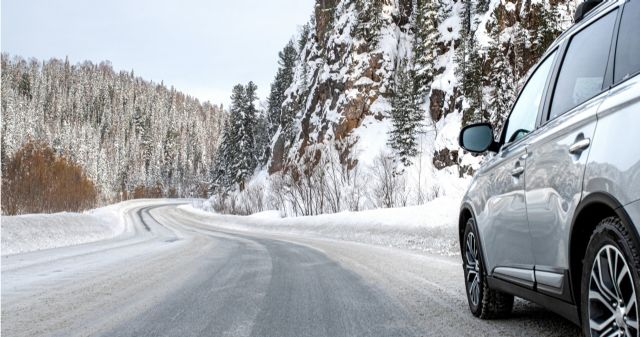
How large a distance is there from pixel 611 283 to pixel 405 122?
4938cm

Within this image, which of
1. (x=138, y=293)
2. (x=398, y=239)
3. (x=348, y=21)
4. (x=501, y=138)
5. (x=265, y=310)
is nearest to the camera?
(x=501, y=138)

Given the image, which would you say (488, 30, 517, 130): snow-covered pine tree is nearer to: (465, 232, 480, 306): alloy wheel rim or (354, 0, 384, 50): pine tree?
(354, 0, 384, 50): pine tree

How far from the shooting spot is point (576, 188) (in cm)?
225

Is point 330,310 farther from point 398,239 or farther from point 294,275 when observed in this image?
point 398,239

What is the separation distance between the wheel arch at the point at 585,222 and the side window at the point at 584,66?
23.9 inches

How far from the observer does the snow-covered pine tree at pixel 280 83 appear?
87.1 m

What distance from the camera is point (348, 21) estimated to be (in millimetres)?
64375

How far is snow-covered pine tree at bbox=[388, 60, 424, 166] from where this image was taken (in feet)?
164

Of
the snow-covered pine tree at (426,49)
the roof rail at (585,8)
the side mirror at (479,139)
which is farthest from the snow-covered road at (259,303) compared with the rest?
the snow-covered pine tree at (426,49)

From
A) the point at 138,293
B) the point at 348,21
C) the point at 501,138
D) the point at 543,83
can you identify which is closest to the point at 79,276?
the point at 138,293

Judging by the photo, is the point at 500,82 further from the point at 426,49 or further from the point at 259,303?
the point at 259,303

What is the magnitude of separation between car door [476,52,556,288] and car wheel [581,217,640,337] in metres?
0.82

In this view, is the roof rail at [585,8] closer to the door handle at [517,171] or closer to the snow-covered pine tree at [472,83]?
the door handle at [517,171]

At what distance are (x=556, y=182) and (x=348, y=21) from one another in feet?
213
